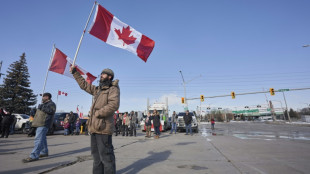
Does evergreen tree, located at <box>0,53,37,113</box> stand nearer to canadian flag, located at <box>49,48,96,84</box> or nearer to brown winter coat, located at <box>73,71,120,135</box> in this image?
canadian flag, located at <box>49,48,96,84</box>

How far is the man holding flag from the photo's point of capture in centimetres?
274

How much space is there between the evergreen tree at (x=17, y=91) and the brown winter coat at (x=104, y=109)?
1423 inches

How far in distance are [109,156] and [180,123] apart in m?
Result: 15.9

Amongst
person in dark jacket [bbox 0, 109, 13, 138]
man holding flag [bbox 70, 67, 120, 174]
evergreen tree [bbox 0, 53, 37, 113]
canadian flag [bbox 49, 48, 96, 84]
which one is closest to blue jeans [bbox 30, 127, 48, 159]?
man holding flag [bbox 70, 67, 120, 174]

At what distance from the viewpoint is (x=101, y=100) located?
2.99 metres

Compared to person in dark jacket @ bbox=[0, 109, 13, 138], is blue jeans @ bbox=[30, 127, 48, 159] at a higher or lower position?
lower

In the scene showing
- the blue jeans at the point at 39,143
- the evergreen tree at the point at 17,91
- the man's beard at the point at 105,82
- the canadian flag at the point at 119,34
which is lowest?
the blue jeans at the point at 39,143

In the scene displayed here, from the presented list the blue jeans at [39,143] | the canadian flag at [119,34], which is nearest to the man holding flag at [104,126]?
the blue jeans at [39,143]

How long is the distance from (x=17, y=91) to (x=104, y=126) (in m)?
37.7

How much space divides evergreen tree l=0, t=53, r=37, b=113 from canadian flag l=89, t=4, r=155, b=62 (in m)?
34.1

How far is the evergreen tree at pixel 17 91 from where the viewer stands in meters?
31.2

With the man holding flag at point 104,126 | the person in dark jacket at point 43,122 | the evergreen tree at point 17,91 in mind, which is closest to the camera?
the man holding flag at point 104,126

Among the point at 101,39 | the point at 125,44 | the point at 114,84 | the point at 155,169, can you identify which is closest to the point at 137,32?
the point at 125,44

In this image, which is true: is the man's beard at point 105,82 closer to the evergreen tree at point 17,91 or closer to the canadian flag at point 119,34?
the canadian flag at point 119,34
